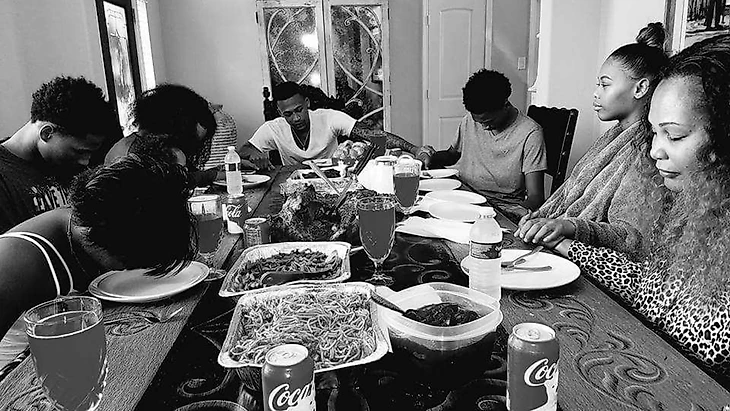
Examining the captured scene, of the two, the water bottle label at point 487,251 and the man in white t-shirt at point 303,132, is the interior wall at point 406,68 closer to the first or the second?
the man in white t-shirt at point 303,132

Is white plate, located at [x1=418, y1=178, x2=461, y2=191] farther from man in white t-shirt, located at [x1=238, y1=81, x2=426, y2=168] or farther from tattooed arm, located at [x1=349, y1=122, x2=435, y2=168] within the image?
man in white t-shirt, located at [x1=238, y1=81, x2=426, y2=168]

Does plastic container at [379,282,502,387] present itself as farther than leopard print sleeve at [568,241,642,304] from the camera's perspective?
No

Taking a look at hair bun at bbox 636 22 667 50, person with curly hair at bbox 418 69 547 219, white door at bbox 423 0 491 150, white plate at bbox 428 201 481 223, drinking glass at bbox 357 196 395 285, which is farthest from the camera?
white door at bbox 423 0 491 150

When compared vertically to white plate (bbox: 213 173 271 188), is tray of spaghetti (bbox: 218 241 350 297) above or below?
above

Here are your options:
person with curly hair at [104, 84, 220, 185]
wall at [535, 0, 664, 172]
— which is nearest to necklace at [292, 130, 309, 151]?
person with curly hair at [104, 84, 220, 185]

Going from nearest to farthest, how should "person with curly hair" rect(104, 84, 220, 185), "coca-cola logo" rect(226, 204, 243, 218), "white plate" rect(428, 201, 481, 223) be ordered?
"coca-cola logo" rect(226, 204, 243, 218) → "white plate" rect(428, 201, 481, 223) → "person with curly hair" rect(104, 84, 220, 185)

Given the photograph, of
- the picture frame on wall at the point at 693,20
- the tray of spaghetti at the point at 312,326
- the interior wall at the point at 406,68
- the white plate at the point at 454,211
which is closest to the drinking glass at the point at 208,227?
the tray of spaghetti at the point at 312,326

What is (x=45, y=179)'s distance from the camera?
1.83 metres

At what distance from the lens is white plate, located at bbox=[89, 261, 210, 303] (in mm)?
1189

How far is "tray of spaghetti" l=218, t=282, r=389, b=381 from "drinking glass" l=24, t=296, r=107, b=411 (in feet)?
0.59

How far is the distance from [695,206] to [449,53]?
460 cm

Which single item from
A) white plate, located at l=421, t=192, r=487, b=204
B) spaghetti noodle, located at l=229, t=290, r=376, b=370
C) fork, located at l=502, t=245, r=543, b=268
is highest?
spaghetti noodle, located at l=229, t=290, r=376, b=370

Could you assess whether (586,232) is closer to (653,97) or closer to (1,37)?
(653,97)

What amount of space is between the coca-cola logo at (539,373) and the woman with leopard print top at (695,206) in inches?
20.6
